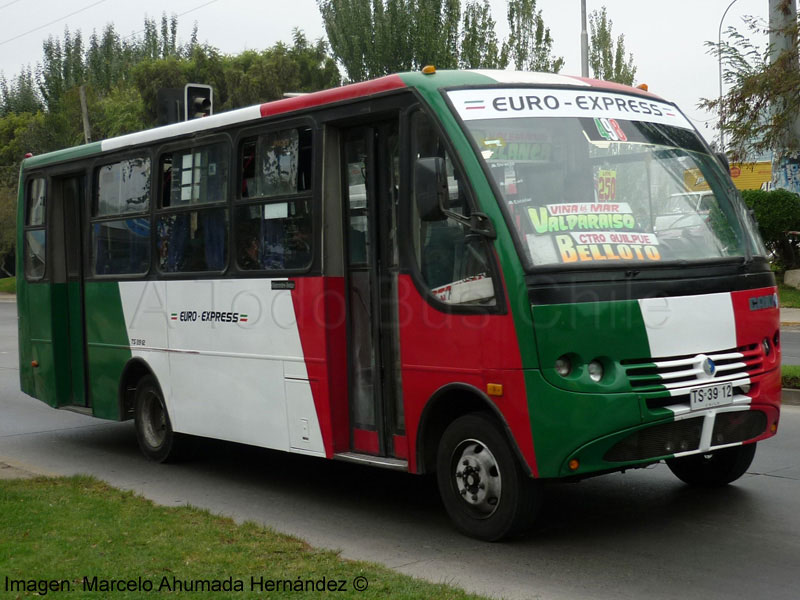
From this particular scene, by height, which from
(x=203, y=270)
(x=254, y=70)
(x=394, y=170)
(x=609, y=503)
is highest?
(x=254, y=70)

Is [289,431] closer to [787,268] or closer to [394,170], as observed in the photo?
[394,170]

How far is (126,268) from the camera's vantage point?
10.4 m

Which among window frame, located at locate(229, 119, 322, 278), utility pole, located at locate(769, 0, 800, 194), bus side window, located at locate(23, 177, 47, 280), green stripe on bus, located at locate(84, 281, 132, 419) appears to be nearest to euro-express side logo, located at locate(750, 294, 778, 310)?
window frame, located at locate(229, 119, 322, 278)

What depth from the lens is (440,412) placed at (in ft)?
23.4

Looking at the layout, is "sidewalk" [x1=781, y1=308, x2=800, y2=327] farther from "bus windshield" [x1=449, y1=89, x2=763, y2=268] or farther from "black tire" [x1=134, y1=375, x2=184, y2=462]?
"bus windshield" [x1=449, y1=89, x2=763, y2=268]

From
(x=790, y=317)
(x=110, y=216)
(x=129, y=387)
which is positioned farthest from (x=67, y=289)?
(x=790, y=317)

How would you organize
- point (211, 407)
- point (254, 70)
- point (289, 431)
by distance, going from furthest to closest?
1. point (254, 70)
2. point (211, 407)
3. point (289, 431)

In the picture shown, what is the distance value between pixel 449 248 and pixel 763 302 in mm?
2015

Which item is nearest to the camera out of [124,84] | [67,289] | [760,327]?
[760,327]

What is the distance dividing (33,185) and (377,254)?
587cm

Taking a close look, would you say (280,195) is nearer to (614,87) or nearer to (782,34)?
(614,87)

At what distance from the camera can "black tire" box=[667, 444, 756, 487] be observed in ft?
25.3

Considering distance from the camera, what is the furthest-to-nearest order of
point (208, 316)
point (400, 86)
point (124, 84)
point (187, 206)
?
1. point (124, 84)
2. point (187, 206)
3. point (208, 316)
4. point (400, 86)

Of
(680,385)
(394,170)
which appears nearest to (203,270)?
(394,170)
